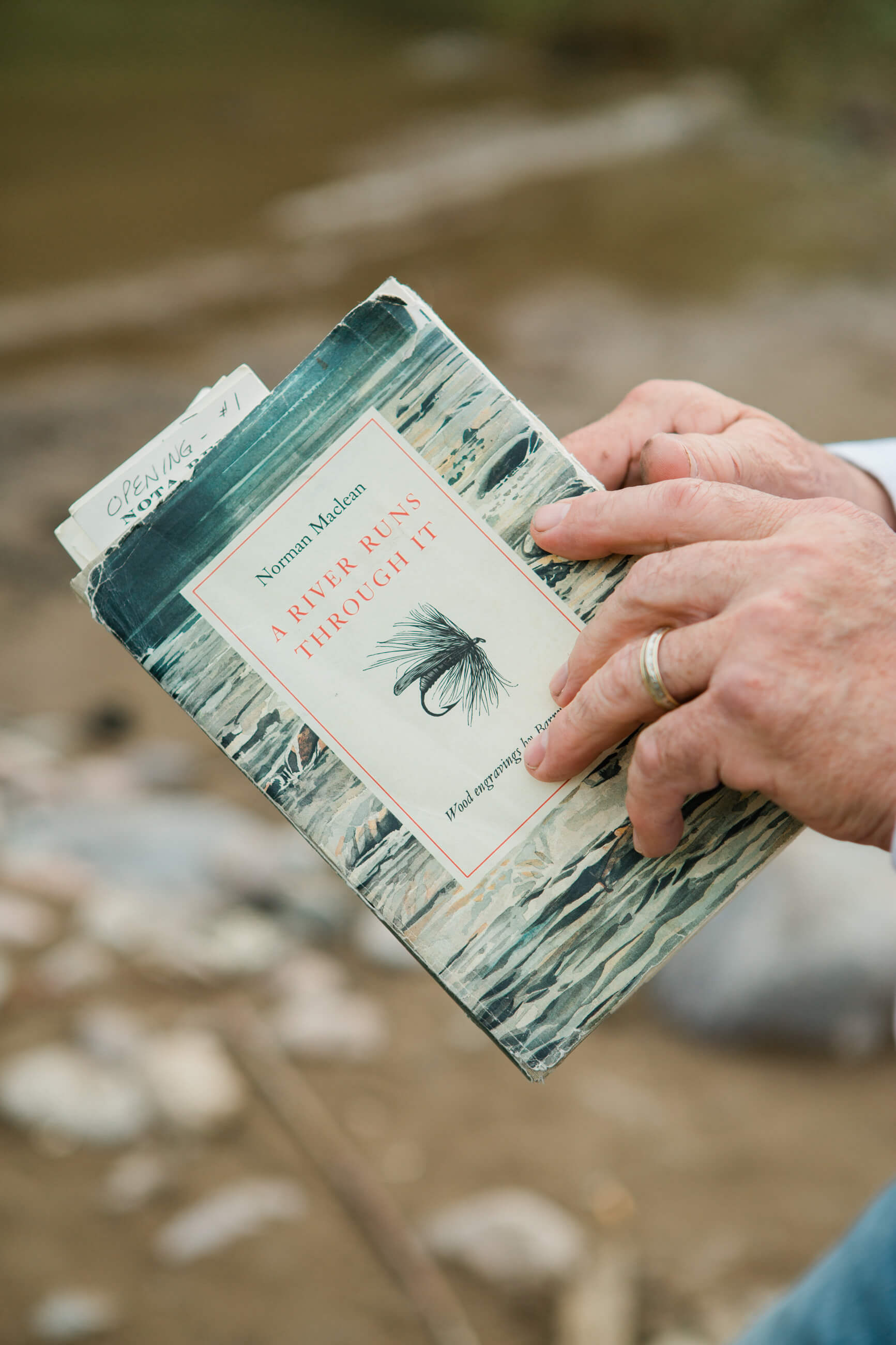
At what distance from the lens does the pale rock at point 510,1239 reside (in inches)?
72.0

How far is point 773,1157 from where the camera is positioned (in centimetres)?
206

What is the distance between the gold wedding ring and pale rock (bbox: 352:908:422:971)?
1604 mm

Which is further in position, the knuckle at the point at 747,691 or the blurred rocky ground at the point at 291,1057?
the blurred rocky ground at the point at 291,1057

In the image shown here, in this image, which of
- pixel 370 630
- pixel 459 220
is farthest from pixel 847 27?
pixel 370 630

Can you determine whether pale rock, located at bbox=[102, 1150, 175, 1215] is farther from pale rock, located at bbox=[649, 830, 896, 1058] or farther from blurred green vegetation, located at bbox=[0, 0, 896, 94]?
blurred green vegetation, located at bbox=[0, 0, 896, 94]

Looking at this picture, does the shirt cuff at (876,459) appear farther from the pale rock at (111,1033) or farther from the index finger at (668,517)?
the pale rock at (111,1033)

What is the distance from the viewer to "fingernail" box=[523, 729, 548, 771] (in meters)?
0.92

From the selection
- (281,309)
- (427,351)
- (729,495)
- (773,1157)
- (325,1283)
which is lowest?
(773,1157)

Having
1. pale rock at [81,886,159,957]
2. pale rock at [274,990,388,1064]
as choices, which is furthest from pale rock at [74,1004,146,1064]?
pale rock at [274,990,388,1064]

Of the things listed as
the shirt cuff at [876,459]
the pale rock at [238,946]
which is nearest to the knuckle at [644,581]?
the shirt cuff at [876,459]

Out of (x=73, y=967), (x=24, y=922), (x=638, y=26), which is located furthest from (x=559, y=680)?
(x=638, y=26)

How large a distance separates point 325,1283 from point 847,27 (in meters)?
11.1

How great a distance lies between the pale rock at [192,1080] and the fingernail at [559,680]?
4.80ft

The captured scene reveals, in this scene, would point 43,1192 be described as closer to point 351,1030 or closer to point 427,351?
point 351,1030
